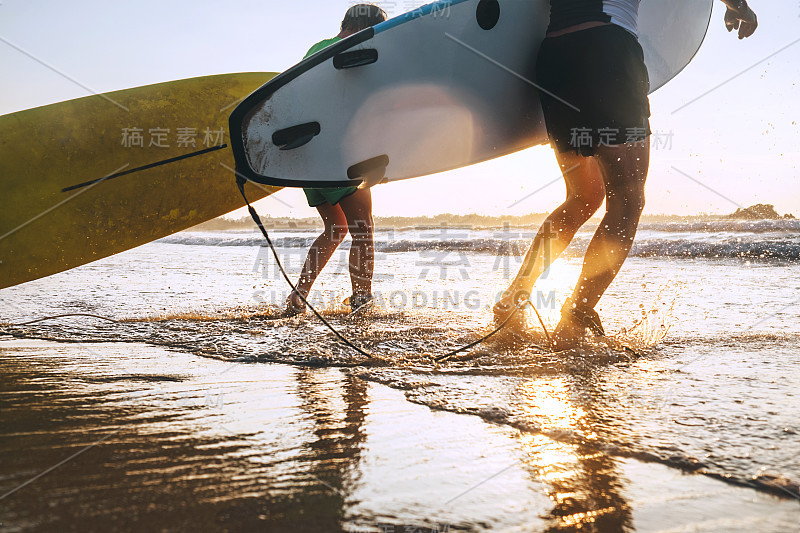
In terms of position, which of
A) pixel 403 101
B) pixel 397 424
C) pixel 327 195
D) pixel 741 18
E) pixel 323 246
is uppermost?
pixel 741 18

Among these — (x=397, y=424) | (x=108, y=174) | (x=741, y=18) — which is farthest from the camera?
(x=108, y=174)

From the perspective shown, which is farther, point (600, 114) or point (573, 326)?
point (573, 326)

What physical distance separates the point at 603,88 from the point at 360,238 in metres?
1.48

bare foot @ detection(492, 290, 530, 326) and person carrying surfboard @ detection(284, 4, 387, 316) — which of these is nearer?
bare foot @ detection(492, 290, 530, 326)

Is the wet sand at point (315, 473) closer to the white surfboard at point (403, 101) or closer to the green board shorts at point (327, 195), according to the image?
the white surfboard at point (403, 101)

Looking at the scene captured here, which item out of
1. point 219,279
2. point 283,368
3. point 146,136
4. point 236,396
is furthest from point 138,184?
point 219,279

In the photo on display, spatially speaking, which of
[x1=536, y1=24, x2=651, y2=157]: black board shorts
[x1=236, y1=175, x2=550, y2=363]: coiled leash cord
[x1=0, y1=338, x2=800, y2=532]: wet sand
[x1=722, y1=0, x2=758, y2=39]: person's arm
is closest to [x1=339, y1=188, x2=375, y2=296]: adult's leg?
[x1=236, y1=175, x2=550, y2=363]: coiled leash cord

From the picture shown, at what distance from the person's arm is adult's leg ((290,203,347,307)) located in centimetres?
205

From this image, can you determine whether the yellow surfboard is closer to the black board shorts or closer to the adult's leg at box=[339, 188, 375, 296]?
the adult's leg at box=[339, 188, 375, 296]

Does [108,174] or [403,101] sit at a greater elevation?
[403,101]

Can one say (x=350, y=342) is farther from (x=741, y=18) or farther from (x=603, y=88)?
(x=741, y=18)

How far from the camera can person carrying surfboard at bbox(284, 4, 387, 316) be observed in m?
2.98

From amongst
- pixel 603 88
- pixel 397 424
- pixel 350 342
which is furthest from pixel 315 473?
pixel 603 88

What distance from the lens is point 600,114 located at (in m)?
1.90
